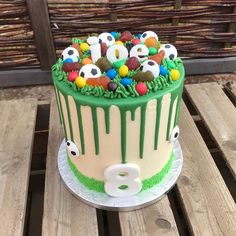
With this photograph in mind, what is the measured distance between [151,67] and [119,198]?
0.34 metres

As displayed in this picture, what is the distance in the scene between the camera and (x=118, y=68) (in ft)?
2.26

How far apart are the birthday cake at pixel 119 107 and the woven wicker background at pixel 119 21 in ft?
1.08

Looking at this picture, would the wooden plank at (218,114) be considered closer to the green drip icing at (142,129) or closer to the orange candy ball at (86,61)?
the green drip icing at (142,129)

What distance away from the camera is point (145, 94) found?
67cm

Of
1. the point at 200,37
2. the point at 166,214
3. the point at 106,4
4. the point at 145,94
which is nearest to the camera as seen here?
the point at 145,94

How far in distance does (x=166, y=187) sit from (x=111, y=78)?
336mm

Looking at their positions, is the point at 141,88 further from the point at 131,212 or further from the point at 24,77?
the point at 24,77

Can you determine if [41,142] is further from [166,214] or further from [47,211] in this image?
[166,214]

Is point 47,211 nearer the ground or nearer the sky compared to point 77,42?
nearer the ground

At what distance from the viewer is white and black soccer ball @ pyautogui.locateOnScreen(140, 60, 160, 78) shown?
66cm

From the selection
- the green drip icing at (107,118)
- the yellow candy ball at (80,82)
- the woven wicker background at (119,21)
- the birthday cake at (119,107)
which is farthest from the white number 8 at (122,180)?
the woven wicker background at (119,21)

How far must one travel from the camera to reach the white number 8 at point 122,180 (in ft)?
2.44

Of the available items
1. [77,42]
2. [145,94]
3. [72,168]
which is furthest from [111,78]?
[72,168]

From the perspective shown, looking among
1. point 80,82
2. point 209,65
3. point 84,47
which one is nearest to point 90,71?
point 80,82
